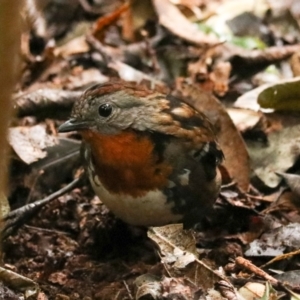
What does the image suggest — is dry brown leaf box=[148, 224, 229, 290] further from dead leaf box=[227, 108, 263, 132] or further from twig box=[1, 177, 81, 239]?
dead leaf box=[227, 108, 263, 132]

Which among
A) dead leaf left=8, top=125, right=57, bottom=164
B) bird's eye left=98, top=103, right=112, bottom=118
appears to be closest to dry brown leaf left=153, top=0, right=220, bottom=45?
dead leaf left=8, top=125, right=57, bottom=164

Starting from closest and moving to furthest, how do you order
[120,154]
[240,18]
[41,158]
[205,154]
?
[120,154] < [205,154] < [41,158] < [240,18]

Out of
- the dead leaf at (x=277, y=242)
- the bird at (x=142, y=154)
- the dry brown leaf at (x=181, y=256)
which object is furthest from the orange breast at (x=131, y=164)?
the dead leaf at (x=277, y=242)

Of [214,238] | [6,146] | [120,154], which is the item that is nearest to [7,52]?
[6,146]

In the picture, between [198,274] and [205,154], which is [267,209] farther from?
[198,274]

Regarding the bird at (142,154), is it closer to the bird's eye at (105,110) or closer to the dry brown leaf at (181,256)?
the bird's eye at (105,110)

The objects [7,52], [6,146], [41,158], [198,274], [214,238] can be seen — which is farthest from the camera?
[41,158]

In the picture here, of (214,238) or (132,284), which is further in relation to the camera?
(214,238)

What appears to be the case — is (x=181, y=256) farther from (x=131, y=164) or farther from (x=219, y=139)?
(x=219, y=139)
